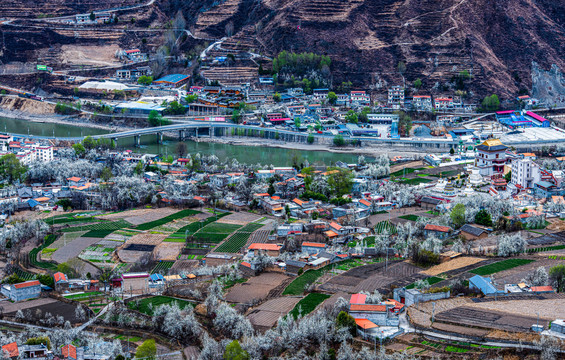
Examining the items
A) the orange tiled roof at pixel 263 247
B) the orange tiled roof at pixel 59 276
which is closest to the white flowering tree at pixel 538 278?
the orange tiled roof at pixel 263 247

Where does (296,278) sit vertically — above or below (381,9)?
below

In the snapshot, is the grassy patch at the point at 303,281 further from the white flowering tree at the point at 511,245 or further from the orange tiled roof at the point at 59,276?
the orange tiled roof at the point at 59,276

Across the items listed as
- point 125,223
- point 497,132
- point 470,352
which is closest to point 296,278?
point 470,352

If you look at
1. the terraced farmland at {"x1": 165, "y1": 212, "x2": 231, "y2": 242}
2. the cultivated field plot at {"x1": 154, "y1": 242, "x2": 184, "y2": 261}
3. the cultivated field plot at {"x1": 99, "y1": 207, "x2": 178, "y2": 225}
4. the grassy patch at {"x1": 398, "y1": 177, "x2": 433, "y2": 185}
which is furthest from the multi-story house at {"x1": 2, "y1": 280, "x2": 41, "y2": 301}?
the grassy patch at {"x1": 398, "y1": 177, "x2": 433, "y2": 185}

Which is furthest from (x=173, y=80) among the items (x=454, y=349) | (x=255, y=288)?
(x=454, y=349)

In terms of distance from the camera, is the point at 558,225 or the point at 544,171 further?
the point at 544,171

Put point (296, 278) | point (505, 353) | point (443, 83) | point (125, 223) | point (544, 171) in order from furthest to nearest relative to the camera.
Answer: point (443, 83), point (544, 171), point (125, 223), point (296, 278), point (505, 353)

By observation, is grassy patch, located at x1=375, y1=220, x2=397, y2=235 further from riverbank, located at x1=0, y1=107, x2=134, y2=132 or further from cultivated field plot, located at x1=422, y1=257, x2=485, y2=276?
riverbank, located at x1=0, y1=107, x2=134, y2=132

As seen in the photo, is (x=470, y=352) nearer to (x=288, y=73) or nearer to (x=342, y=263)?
(x=342, y=263)
